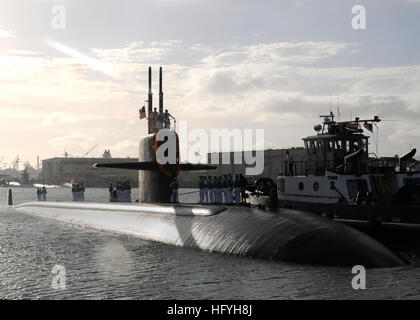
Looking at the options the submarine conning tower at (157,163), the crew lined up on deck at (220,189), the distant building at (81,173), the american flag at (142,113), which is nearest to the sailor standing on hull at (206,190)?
the crew lined up on deck at (220,189)

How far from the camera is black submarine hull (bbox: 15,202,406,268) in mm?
12203

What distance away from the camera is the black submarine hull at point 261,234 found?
12.2 m

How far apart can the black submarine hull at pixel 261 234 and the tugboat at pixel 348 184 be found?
1.55 m

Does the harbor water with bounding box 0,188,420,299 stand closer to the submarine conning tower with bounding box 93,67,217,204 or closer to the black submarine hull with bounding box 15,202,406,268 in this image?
the black submarine hull with bounding box 15,202,406,268

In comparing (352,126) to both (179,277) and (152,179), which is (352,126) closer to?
→ (152,179)

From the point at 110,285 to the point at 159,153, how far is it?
6.37 m

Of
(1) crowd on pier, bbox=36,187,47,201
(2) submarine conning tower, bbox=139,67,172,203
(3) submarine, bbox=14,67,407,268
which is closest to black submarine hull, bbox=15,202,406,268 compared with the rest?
(3) submarine, bbox=14,67,407,268

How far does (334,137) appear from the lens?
2388cm

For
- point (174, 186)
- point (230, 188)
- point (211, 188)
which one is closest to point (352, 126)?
point (230, 188)

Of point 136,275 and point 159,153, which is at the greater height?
point 159,153

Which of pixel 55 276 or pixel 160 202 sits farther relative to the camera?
pixel 160 202
